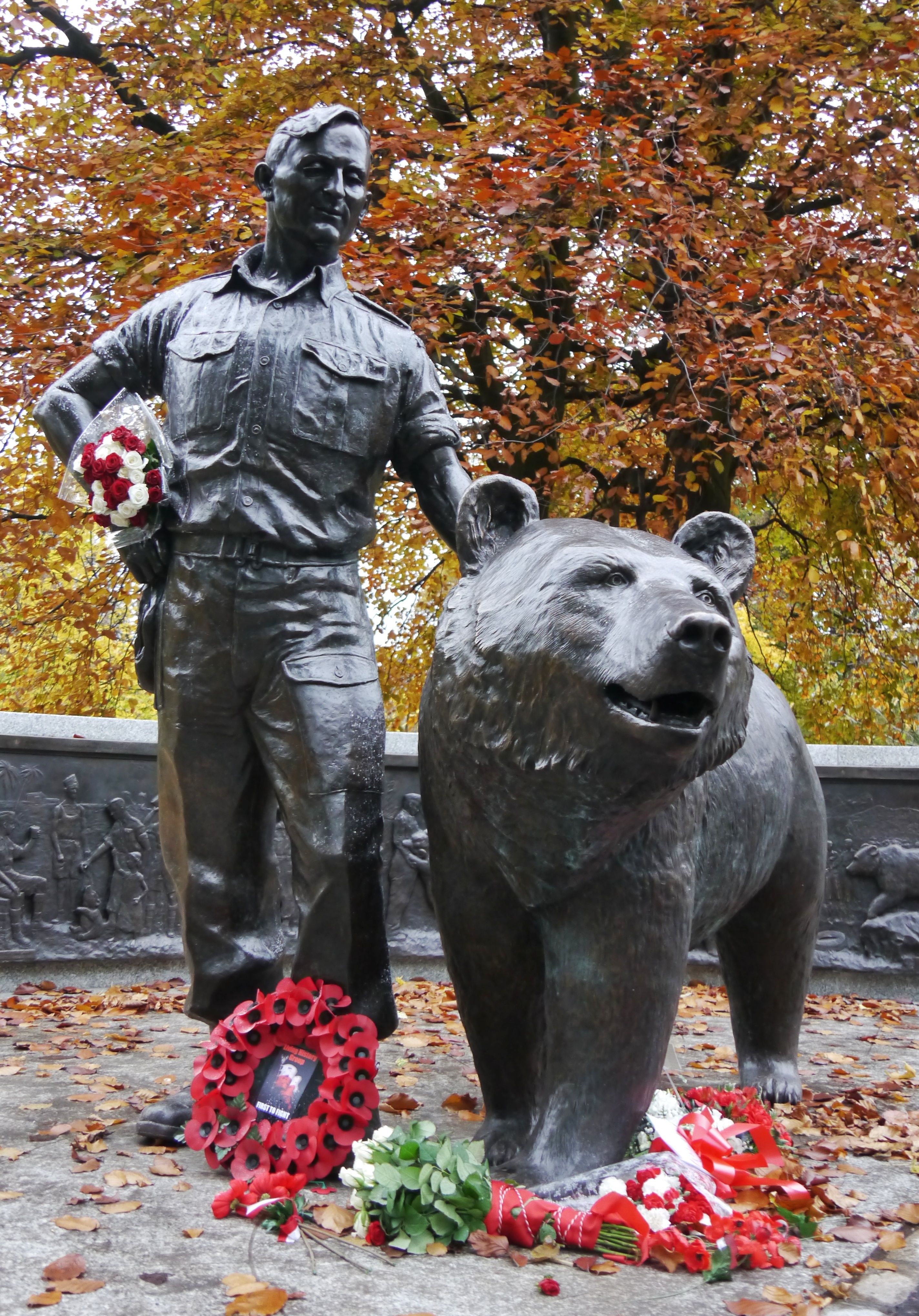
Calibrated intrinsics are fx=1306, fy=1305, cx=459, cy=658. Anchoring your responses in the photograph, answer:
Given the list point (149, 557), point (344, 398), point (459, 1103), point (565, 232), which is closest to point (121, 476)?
point (149, 557)

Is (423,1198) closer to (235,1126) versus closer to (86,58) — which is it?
(235,1126)

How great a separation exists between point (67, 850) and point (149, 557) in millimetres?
4039

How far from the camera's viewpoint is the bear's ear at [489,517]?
318cm

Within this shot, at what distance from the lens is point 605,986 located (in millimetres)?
3023

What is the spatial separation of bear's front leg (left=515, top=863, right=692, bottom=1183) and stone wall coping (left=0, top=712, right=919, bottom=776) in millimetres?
4225

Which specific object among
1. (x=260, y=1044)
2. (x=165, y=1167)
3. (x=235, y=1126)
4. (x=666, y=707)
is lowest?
(x=165, y=1167)

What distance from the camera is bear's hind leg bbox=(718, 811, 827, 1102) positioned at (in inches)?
164

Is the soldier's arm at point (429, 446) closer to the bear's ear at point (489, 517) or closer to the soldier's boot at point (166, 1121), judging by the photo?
the bear's ear at point (489, 517)

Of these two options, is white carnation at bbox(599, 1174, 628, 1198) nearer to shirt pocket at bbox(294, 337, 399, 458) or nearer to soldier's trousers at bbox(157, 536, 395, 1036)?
soldier's trousers at bbox(157, 536, 395, 1036)

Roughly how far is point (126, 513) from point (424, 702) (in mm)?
971

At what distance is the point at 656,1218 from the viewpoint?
2838 mm

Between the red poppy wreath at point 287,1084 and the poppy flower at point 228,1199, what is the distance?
0.17 m

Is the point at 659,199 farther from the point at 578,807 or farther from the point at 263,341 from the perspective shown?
the point at 578,807

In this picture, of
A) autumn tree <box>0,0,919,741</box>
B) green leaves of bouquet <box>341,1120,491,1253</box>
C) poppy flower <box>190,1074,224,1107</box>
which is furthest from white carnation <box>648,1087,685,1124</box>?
autumn tree <box>0,0,919,741</box>
